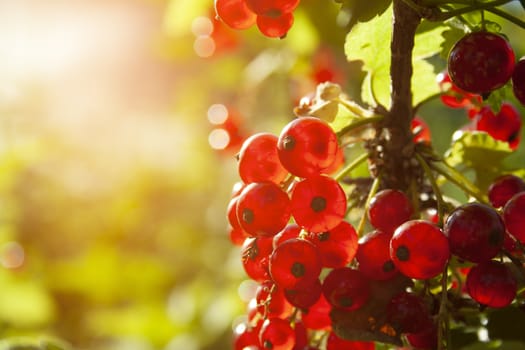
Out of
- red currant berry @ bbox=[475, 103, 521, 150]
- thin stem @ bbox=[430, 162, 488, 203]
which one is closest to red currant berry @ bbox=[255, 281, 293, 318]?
thin stem @ bbox=[430, 162, 488, 203]

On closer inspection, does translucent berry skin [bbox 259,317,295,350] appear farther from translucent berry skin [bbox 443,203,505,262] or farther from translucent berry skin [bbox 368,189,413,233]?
translucent berry skin [bbox 443,203,505,262]

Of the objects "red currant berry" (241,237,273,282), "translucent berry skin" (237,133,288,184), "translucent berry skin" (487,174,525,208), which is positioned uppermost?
"translucent berry skin" (237,133,288,184)

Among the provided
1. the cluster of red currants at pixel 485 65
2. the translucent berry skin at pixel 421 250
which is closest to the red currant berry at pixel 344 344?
the translucent berry skin at pixel 421 250

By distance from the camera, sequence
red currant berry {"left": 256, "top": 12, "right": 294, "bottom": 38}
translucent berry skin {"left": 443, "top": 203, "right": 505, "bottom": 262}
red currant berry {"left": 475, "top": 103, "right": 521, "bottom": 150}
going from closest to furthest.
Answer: translucent berry skin {"left": 443, "top": 203, "right": 505, "bottom": 262}
red currant berry {"left": 256, "top": 12, "right": 294, "bottom": 38}
red currant berry {"left": 475, "top": 103, "right": 521, "bottom": 150}

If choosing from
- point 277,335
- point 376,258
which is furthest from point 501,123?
point 277,335

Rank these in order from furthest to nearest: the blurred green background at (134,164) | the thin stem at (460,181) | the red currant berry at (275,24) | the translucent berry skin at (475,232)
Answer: the blurred green background at (134,164), the thin stem at (460,181), the red currant berry at (275,24), the translucent berry skin at (475,232)

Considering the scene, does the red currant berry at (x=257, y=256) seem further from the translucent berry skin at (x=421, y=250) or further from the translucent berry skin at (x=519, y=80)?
the translucent berry skin at (x=519, y=80)

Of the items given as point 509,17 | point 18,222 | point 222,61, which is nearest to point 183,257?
point 18,222
